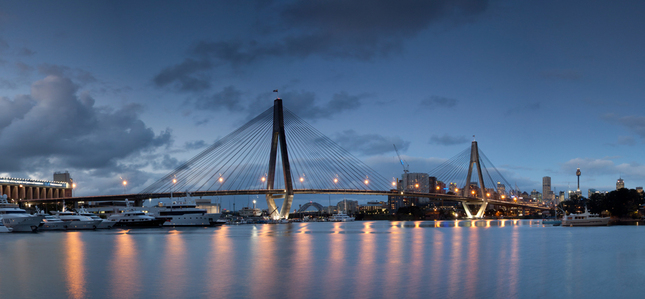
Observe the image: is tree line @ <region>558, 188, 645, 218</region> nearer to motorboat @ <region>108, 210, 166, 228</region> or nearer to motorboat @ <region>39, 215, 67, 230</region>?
motorboat @ <region>108, 210, 166, 228</region>

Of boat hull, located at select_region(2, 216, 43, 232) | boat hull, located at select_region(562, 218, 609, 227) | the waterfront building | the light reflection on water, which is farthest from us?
the waterfront building

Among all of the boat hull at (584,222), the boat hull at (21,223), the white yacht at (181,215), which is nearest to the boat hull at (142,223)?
the white yacht at (181,215)

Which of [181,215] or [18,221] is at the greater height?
[18,221]

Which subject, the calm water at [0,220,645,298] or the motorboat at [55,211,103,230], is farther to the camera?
the motorboat at [55,211,103,230]

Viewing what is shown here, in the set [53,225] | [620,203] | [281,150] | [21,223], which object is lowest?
[620,203]

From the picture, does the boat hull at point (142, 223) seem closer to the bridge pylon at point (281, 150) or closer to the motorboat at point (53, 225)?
the motorboat at point (53, 225)

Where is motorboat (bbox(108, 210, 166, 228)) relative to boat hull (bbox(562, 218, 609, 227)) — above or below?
above

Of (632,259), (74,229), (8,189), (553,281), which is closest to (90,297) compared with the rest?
(553,281)

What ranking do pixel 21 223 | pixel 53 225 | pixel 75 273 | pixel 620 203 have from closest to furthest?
pixel 75 273 → pixel 21 223 → pixel 53 225 → pixel 620 203

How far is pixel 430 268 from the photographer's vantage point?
94.3 feet

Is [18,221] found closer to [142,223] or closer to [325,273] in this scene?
[142,223]

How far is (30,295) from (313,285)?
12009 millimetres

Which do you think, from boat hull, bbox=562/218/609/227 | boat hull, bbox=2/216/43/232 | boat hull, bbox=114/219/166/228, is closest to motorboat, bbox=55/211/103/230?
boat hull, bbox=114/219/166/228

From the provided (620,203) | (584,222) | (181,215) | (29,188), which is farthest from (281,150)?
(29,188)
